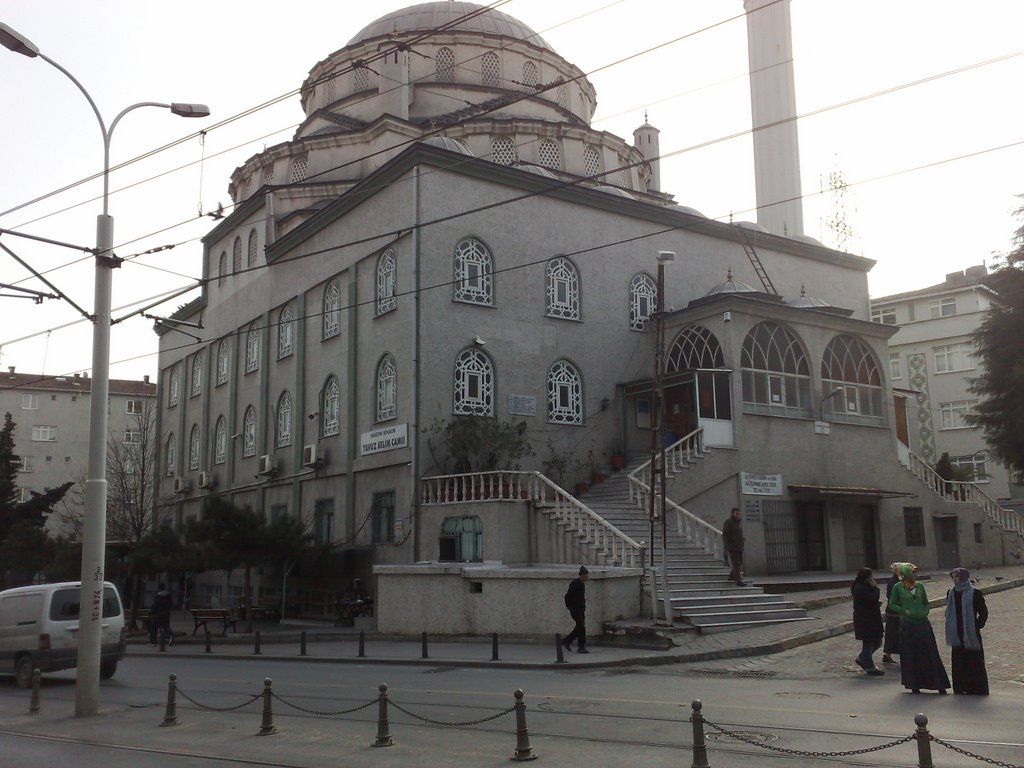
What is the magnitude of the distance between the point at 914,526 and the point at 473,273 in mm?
15548

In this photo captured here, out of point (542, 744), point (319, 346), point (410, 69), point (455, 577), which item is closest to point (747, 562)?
point (455, 577)

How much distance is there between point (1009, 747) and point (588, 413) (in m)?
20.1

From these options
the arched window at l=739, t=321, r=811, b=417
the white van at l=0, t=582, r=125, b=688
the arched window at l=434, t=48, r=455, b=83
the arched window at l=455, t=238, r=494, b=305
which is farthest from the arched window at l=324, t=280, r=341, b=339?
the white van at l=0, t=582, r=125, b=688

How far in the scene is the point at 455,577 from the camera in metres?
20.6

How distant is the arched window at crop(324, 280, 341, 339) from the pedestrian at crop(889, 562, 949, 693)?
20881 mm

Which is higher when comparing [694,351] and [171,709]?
[694,351]

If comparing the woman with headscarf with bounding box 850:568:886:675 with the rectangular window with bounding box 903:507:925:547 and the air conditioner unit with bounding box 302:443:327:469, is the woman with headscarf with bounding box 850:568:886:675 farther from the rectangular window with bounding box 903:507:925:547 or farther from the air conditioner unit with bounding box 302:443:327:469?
the air conditioner unit with bounding box 302:443:327:469

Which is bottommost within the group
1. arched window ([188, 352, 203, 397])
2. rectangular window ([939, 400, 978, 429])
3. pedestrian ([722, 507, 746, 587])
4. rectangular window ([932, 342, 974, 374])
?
pedestrian ([722, 507, 746, 587])

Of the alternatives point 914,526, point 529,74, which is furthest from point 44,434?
point 914,526

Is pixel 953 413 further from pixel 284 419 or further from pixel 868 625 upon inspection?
pixel 868 625

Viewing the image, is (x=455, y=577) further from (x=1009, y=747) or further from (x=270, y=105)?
(x=1009, y=747)

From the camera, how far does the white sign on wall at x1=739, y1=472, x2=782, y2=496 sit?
26.0 meters

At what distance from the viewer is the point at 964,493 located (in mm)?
31438

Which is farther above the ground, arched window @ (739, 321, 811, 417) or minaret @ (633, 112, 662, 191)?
minaret @ (633, 112, 662, 191)
